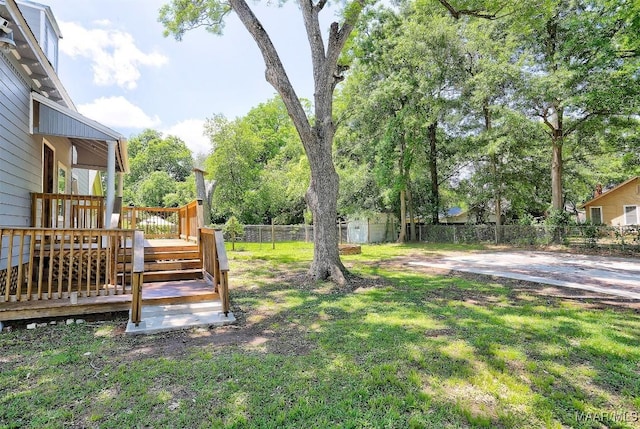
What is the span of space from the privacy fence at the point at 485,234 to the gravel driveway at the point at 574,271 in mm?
2062

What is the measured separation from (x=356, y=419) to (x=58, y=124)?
722 centimetres

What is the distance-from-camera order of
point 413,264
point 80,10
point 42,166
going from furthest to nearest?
point 413,264 → point 80,10 → point 42,166

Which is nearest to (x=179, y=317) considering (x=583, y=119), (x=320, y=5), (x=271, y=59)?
(x=271, y=59)

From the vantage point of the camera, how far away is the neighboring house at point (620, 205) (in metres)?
21.3

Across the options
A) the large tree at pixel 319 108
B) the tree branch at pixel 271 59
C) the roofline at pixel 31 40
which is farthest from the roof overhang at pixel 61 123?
the large tree at pixel 319 108

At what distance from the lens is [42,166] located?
275 inches

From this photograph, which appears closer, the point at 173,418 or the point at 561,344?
the point at 173,418

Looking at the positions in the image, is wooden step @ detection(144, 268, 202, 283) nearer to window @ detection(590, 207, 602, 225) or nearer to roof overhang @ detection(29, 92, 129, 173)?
roof overhang @ detection(29, 92, 129, 173)

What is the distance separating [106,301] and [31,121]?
13.1 ft

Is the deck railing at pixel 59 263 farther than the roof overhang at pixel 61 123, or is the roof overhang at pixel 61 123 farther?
the roof overhang at pixel 61 123

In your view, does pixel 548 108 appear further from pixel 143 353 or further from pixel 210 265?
pixel 143 353

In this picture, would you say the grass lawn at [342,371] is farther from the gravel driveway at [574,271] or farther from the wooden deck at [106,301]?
the gravel driveway at [574,271]

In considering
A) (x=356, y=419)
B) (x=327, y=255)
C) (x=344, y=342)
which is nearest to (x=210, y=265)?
(x=327, y=255)

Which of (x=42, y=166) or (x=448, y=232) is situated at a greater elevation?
(x=42, y=166)
